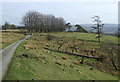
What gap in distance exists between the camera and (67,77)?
10055mm

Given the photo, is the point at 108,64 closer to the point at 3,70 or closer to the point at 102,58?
the point at 102,58

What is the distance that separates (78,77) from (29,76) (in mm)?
4409

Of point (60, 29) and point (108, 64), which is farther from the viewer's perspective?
point (60, 29)

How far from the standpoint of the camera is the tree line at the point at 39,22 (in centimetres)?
7862

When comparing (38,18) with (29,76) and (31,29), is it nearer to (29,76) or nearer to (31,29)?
(31,29)

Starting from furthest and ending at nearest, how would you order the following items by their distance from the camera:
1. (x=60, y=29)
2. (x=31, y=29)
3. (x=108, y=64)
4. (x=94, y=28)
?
(x=60, y=29) < (x=31, y=29) < (x=94, y=28) < (x=108, y=64)

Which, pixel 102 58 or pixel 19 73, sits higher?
pixel 19 73

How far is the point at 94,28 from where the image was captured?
4322cm

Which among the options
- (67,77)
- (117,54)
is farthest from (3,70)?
(117,54)

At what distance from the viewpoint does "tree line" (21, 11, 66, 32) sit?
78.6 m

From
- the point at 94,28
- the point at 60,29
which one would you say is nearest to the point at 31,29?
the point at 60,29

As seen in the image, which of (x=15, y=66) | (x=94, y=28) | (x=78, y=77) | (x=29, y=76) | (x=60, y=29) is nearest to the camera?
(x=29, y=76)

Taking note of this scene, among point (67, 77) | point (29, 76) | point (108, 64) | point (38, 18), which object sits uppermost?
point (38, 18)

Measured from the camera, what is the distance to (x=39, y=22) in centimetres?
8406
